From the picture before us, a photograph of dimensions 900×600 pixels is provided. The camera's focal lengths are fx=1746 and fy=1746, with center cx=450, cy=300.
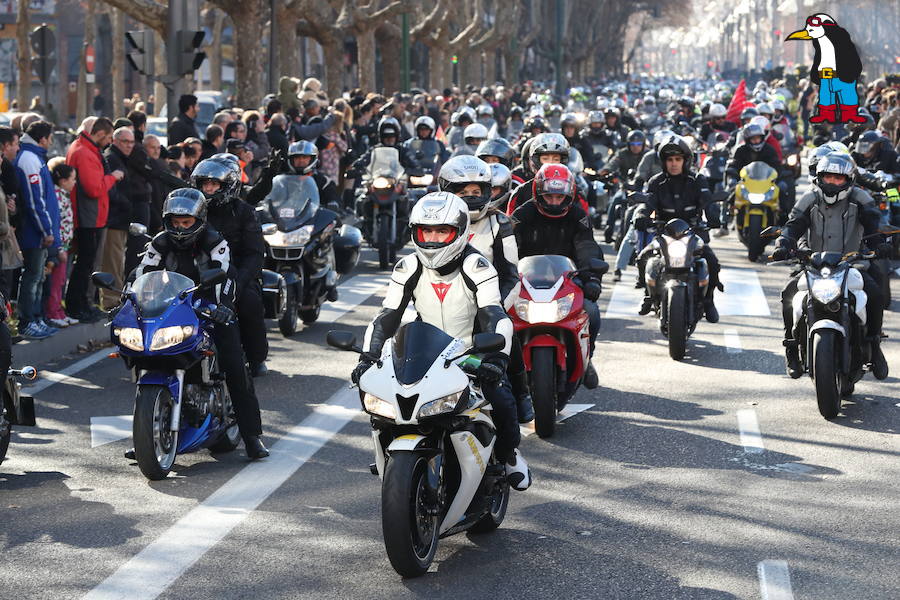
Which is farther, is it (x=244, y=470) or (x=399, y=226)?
(x=399, y=226)

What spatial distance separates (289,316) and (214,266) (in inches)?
188

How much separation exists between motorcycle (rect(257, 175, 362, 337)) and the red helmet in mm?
3529

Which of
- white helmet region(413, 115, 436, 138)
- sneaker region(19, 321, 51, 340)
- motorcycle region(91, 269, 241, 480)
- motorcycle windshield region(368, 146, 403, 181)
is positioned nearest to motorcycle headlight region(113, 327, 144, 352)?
motorcycle region(91, 269, 241, 480)

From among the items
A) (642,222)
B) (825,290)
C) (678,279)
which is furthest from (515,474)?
(642,222)

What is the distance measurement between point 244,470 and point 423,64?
251 ft

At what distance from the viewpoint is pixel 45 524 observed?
814 cm

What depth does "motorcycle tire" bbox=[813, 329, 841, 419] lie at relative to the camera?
34.6ft

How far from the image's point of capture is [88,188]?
1425 centimetres

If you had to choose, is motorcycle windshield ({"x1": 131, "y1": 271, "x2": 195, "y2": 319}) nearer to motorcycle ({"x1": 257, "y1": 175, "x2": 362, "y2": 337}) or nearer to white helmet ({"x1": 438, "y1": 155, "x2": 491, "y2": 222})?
white helmet ({"x1": 438, "y1": 155, "x2": 491, "y2": 222})

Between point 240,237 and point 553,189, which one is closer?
point 240,237

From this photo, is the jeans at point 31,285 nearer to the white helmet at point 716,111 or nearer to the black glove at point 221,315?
the black glove at point 221,315

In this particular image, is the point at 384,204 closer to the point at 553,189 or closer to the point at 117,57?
the point at 553,189

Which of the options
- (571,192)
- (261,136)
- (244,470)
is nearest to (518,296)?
(571,192)

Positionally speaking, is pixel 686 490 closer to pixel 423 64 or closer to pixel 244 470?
pixel 244 470
